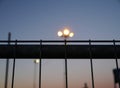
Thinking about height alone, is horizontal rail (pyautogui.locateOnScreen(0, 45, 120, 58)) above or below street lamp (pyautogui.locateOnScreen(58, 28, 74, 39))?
below

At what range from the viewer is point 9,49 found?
3.93m

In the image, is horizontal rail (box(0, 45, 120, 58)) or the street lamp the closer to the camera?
horizontal rail (box(0, 45, 120, 58))

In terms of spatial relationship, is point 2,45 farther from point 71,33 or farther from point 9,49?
point 71,33

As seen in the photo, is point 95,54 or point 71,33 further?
point 71,33

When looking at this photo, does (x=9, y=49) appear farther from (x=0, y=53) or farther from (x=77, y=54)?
(x=77, y=54)

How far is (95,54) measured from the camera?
Answer: 4031 mm

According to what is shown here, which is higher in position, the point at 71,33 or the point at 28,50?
the point at 71,33

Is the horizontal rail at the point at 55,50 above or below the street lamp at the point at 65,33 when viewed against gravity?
below

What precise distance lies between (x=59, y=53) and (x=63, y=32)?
6979 mm

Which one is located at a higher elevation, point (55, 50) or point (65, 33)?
point (65, 33)

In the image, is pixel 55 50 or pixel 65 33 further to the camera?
pixel 65 33

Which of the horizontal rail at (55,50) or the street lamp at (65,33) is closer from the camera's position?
the horizontal rail at (55,50)

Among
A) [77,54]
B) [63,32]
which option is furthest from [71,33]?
[77,54]

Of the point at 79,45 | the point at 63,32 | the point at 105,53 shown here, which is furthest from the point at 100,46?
the point at 63,32
